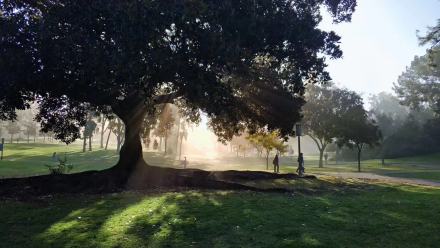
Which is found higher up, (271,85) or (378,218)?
(271,85)

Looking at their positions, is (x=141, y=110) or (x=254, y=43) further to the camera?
(x=141, y=110)

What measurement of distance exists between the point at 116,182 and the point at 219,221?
30.7 ft

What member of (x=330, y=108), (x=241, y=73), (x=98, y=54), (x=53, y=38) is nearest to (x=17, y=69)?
(x=53, y=38)

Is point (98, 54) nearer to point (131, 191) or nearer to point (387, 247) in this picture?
point (131, 191)

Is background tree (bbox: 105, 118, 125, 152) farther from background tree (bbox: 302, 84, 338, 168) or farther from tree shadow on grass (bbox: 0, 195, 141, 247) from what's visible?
tree shadow on grass (bbox: 0, 195, 141, 247)

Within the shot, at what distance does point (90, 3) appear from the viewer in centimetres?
Answer: 1357

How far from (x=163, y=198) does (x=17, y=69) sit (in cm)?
661

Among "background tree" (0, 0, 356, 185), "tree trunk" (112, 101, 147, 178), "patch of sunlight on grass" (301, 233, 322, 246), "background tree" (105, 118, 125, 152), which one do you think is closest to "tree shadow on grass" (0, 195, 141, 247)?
"background tree" (0, 0, 356, 185)

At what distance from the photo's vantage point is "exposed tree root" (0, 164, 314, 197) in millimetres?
16938

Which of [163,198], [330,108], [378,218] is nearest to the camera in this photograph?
[378,218]

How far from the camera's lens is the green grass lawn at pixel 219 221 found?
30.2 feet

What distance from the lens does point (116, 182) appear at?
19078mm

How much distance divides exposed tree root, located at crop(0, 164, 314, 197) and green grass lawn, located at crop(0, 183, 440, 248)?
1736 millimetres

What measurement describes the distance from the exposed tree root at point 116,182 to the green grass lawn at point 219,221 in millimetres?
1736
